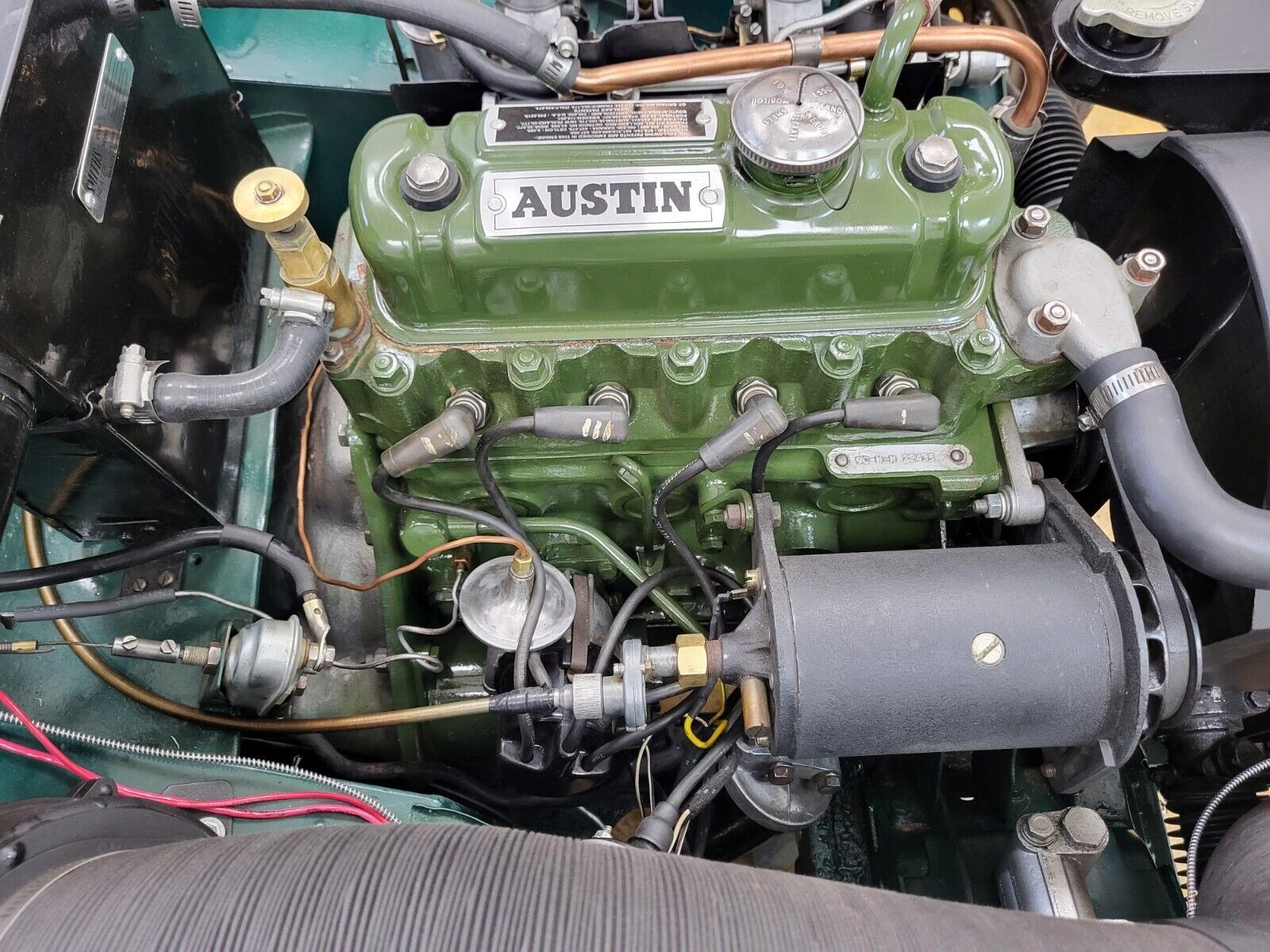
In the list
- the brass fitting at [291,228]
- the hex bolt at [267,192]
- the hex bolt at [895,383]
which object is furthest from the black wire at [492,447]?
the hex bolt at [895,383]

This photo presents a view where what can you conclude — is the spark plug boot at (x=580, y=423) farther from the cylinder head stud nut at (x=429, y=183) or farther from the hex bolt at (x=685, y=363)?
the cylinder head stud nut at (x=429, y=183)

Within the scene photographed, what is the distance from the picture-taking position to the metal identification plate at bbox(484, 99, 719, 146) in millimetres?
970

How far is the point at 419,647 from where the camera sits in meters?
1.35

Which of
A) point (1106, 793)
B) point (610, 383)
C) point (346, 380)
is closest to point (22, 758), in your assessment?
point (346, 380)

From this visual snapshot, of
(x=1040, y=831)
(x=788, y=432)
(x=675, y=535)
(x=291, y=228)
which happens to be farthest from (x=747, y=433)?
(x=1040, y=831)

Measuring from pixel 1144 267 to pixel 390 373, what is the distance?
87 centimetres

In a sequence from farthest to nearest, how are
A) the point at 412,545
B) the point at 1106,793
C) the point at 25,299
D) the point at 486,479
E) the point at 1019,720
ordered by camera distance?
the point at 1106,793
the point at 412,545
the point at 486,479
the point at 1019,720
the point at 25,299

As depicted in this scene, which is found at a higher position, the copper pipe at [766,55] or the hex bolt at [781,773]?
the copper pipe at [766,55]

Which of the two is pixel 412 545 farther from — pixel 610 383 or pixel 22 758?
pixel 22 758

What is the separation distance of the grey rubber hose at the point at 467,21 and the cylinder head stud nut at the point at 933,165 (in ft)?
1.37

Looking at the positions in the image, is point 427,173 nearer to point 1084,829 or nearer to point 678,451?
point 678,451

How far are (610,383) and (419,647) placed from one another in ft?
1.75

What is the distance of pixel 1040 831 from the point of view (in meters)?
1.11

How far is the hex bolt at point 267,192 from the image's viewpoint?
0.86 m
